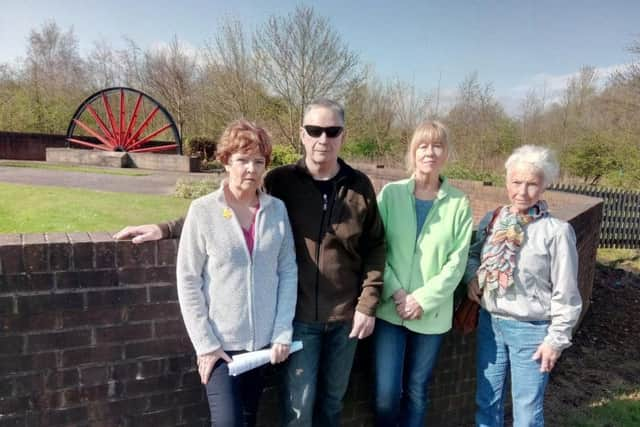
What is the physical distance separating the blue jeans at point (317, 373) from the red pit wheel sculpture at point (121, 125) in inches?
736

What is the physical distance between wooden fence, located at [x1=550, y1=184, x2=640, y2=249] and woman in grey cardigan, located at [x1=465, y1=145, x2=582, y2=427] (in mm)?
11338

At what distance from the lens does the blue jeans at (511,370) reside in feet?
7.85

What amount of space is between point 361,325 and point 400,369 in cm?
45

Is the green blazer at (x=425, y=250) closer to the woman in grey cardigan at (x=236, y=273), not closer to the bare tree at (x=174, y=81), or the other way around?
the woman in grey cardigan at (x=236, y=273)

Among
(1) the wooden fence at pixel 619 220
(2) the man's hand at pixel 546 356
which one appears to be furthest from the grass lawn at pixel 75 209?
(1) the wooden fence at pixel 619 220

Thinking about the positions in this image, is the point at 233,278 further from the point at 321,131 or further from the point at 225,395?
the point at 321,131

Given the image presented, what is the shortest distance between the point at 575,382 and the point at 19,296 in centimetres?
468

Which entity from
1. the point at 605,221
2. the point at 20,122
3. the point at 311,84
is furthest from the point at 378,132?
the point at 20,122

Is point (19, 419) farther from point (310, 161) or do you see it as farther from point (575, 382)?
point (575, 382)

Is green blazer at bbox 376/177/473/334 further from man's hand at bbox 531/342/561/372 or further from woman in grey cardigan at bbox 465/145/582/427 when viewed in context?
man's hand at bbox 531/342/561/372

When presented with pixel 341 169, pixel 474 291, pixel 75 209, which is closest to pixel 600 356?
pixel 474 291

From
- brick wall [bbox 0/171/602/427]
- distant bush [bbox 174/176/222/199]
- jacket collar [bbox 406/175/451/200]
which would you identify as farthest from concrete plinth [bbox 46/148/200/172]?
jacket collar [bbox 406/175/451/200]

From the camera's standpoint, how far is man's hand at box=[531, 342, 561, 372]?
7.48 ft

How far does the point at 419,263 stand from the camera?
2.40 m
